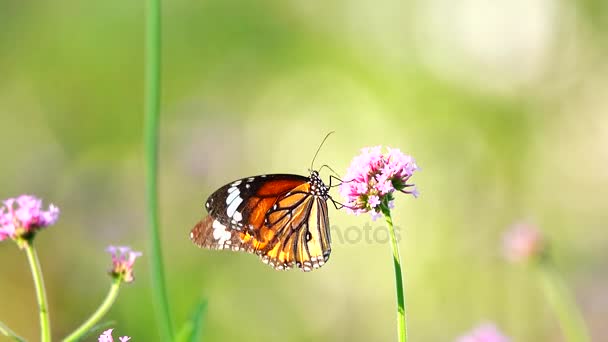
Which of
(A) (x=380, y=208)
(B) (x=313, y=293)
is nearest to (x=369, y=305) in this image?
(B) (x=313, y=293)

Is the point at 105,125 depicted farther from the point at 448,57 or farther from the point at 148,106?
the point at 148,106

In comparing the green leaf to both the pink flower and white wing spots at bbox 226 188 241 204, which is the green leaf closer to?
white wing spots at bbox 226 188 241 204

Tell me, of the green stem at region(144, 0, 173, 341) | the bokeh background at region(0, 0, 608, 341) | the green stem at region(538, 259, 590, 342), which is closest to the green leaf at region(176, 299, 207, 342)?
the green stem at region(144, 0, 173, 341)

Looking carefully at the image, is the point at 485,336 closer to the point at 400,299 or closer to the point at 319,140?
the point at 400,299

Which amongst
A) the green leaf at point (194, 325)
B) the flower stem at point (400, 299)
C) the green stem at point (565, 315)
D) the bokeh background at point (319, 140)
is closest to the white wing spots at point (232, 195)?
the flower stem at point (400, 299)

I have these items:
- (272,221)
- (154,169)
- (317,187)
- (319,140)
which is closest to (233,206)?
(272,221)

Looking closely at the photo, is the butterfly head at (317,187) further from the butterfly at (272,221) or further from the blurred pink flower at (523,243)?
the blurred pink flower at (523,243)
